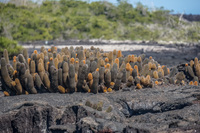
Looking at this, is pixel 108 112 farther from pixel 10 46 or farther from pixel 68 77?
pixel 10 46

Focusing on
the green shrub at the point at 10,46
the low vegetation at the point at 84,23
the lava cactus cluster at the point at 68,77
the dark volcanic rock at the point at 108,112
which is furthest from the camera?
the low vegetation at the point at 84,23

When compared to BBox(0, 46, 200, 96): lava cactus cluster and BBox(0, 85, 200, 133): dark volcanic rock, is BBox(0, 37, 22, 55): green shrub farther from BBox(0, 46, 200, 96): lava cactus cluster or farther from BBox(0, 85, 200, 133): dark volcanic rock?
BBox(0, 85, 200, 133): dark volcanic rock

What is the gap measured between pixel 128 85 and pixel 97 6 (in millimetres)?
35941

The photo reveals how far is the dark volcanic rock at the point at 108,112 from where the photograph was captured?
405 cm

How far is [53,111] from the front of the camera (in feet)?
15.0

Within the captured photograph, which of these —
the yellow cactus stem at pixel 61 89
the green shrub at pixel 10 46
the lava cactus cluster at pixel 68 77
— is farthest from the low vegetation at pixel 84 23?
the yellow cactus stem at pixel 61 89

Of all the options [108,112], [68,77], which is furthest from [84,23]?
[108,112]

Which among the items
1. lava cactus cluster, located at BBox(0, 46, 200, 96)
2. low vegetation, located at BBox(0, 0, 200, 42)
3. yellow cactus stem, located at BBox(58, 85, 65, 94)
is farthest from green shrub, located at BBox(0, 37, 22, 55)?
low vegetation, located at BBox(0, 0, 200, 42)

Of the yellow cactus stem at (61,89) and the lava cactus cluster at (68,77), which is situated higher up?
the lava cactus cluster at (68,77)

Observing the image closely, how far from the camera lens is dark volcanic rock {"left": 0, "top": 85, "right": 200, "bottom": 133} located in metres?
4.05

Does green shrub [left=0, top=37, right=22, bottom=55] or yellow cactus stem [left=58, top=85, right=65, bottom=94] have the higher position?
yellow cactus stem [left=58, top=85, right=65, bottom=94]

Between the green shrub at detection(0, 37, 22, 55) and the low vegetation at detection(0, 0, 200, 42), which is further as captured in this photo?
the low vegetation at detection(0, 0, 200, 42)

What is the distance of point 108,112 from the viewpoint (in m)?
4.62

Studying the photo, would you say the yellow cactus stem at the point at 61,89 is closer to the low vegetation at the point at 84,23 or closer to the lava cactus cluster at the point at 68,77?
the lava cactus cluster at the point at 68,77
